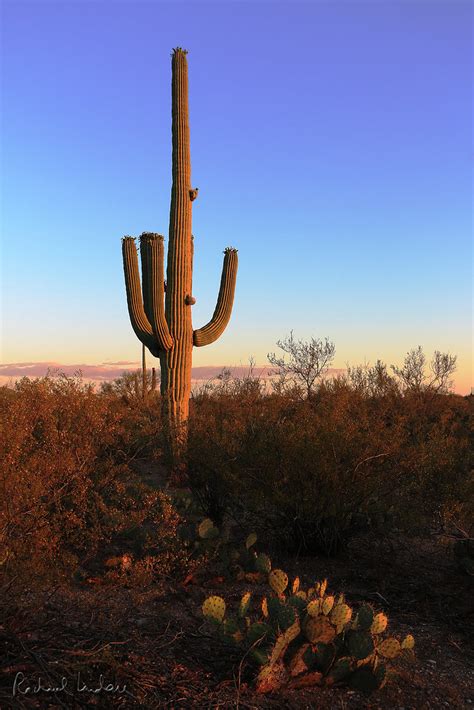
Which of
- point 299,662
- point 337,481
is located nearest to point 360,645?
point 299,662

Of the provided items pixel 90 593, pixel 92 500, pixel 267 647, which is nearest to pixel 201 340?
pixel 92 500

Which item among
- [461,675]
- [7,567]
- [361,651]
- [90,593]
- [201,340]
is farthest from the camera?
[201,340]

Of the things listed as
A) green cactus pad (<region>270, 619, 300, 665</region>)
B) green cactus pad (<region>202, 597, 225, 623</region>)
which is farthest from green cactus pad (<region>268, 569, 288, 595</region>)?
green cactus pad (<region>270, 619, 300, 665</region>)

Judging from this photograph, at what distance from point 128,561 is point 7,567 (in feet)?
4.03

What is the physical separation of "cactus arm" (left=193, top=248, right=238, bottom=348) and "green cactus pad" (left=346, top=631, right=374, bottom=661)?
10758mm

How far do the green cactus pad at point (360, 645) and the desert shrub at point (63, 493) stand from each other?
2.50m

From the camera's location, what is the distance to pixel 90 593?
5.66m

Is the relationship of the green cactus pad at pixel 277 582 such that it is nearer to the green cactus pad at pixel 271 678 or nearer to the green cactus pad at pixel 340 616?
the green cactus pad at pixel 340 616

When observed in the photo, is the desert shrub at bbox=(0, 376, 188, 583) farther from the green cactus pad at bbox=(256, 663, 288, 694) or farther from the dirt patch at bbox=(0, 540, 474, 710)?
the green cactus pad at bbox=(256, 663, 288, 694)

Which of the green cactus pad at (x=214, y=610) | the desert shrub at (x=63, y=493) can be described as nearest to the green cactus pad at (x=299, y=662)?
the green cactus pad at (x=214, y=610)

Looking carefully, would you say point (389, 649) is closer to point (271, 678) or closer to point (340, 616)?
point (340, 616)

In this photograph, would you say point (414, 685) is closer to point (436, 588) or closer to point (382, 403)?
point (436, 588)

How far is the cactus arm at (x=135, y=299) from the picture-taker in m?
13.7

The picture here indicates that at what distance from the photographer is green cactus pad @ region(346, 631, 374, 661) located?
12.9 ft
